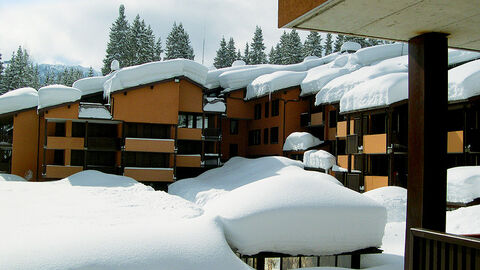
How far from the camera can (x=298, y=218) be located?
9.66m

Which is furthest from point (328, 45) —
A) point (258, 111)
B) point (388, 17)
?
point (388, 17)

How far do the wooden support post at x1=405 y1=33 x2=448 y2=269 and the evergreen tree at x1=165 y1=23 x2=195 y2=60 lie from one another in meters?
62.4

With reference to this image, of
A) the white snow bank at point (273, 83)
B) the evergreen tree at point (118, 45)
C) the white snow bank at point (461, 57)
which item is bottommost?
the white snow bank at point (273, 83)

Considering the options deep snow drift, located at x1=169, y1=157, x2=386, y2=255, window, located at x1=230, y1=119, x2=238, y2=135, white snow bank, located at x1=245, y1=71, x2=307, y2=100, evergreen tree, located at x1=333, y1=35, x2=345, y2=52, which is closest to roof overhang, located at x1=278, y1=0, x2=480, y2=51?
deep snow drift, located at x1=169, y1=157, x2=386, y2=255

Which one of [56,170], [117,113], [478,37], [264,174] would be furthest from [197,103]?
[478,37]

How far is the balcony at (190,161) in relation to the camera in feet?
111

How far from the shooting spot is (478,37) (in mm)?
6828

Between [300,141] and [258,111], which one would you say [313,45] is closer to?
[258,111]

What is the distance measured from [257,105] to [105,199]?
25.3 metres

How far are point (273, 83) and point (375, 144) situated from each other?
1437cm

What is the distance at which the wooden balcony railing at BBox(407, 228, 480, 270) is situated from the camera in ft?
15.9

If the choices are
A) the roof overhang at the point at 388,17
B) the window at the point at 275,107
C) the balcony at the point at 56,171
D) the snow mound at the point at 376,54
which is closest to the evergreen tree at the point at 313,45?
the snow mound at the point at 376,54

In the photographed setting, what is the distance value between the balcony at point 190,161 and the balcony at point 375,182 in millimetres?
13055

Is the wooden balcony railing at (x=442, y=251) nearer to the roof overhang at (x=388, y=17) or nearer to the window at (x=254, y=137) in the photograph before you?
the roof overhang at (x=388, y=17)
